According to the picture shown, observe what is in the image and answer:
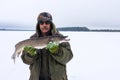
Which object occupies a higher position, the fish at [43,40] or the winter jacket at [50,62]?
the fish at [43,40]

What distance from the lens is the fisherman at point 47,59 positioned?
3.69m

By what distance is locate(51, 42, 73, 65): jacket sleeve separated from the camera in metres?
3.69

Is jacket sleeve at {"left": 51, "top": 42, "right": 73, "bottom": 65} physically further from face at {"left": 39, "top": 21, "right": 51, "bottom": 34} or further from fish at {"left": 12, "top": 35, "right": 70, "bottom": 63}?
face at {"left": 39, "top": 21, "right": 51, "bottom": 34}

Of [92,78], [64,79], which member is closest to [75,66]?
[92,78]

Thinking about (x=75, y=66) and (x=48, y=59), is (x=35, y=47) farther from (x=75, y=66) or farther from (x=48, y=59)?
→ (x=75, y=66)

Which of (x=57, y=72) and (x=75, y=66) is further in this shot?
(x=75, y=66)

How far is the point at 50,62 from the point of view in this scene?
3.73m

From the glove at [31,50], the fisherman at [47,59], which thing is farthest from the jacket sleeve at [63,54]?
the glove at [31,50]

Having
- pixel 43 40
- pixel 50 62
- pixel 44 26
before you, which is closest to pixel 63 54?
pixel 50 62

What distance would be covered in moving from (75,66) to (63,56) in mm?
7521

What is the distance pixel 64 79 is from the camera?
3.77m

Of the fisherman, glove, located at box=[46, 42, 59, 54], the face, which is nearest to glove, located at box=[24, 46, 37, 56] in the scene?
the fisherman

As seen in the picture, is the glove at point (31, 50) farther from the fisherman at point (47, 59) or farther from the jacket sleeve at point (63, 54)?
the jacket sleeve at point (63, 54)

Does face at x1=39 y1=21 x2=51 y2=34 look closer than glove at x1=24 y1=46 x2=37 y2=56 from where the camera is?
No
